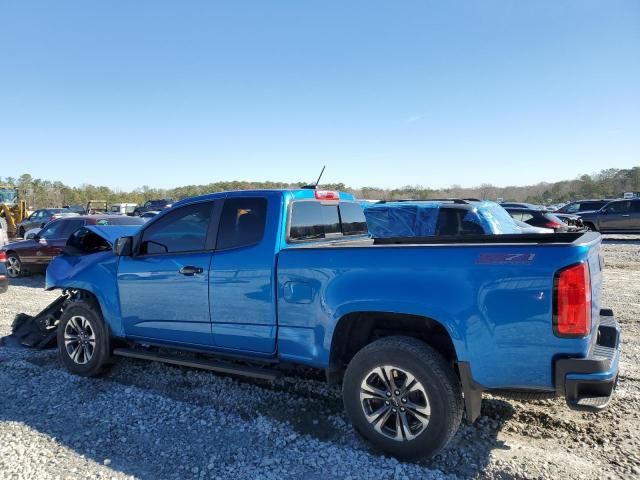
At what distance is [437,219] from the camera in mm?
8883

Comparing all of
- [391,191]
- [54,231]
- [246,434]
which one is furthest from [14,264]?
[391,191]

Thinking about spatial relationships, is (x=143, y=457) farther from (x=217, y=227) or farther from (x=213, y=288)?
(x=217, y=227)

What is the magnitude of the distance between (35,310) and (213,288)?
577 centimetres

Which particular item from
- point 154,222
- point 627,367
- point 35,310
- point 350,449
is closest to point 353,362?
point 350,449

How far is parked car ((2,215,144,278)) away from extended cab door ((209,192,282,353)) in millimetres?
7876

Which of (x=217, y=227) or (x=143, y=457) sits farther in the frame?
(x=217, y=227)

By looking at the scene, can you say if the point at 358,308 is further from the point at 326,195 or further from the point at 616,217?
the point at 616,217

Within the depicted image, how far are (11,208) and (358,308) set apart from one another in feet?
97.8

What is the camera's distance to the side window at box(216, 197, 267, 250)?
396cm

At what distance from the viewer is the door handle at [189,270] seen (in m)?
4.12

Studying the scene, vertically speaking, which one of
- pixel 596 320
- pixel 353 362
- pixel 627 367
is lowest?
pixel 627 367

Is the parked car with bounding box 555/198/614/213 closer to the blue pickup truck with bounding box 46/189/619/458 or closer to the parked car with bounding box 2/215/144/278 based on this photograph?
the parked car with bounding box 2/215/144/278

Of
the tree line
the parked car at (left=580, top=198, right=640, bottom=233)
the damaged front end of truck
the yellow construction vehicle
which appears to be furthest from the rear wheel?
the tree line

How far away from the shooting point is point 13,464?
10.7ft
